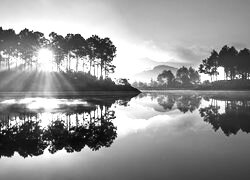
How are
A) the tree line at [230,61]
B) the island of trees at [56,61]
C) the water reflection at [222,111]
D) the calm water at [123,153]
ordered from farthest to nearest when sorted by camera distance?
the tree line at [230,61] → the island of trees at [56,61] → the water reflection at [222,111] → the calm water at [123,153]

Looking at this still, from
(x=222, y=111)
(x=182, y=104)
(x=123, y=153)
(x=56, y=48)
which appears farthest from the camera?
(x=56, y=48)

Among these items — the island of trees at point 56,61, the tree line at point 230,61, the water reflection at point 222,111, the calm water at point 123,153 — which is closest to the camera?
the calm water at point 123,153

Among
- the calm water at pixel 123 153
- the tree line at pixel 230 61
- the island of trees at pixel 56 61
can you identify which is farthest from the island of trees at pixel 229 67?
the calm water at pixel 123 153

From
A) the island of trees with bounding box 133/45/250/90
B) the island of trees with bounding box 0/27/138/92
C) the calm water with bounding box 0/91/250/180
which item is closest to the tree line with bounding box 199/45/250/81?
the island of trees with bounding box 133/45/250/90

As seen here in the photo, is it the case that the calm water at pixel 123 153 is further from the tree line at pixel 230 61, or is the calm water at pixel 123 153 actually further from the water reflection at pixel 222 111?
the tree line at pixel 230 61

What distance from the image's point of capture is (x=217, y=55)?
115m

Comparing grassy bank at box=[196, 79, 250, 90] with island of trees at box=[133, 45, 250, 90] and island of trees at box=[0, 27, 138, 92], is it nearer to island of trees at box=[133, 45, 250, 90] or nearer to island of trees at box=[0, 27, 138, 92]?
island of trees at box=[133, 45, 250, 90]

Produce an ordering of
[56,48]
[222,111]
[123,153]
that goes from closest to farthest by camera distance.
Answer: [123,153]
[222,111]
[56,48]

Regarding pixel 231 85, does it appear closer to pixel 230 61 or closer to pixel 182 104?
pixel 230 61

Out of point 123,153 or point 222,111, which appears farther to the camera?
point 222,111

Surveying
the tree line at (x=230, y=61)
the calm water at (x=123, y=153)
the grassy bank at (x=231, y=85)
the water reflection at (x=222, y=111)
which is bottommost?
the calm water at (x=123, y=153)

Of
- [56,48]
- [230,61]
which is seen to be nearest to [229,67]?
[230,61]

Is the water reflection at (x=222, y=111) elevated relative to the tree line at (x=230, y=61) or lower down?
lower down

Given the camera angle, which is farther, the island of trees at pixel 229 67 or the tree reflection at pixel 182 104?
the island of trees at pixel 229 67
